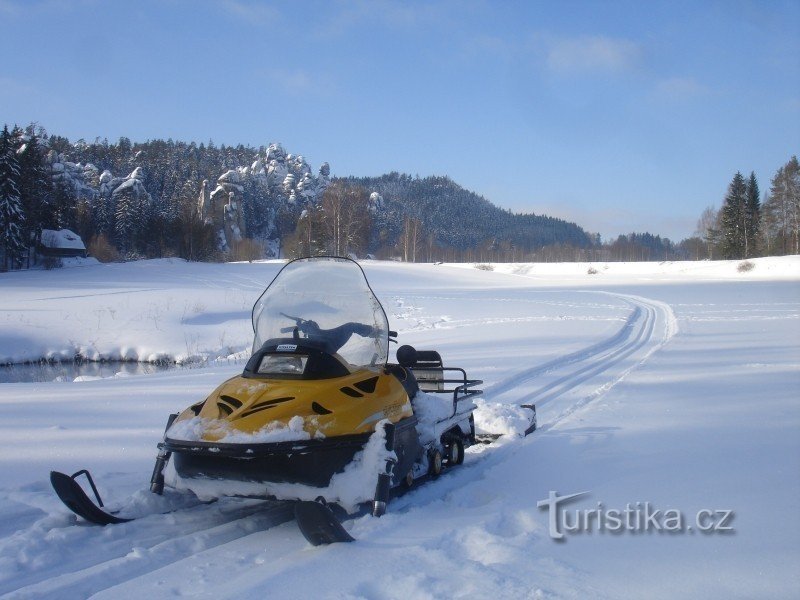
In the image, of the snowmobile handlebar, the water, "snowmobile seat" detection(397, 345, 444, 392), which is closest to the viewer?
the snowmobile handlebar

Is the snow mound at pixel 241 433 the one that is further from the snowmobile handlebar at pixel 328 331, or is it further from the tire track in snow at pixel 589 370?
the tire track in snow at pixel 589 370

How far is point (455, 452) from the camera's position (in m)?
5.89

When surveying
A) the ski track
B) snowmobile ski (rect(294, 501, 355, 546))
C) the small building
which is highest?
the small building

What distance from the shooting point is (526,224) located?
179125 mm

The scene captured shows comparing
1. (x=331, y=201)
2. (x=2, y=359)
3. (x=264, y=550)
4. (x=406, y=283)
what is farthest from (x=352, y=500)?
(x=331, y=201)

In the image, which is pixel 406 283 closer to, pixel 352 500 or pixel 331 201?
pixel 331 201

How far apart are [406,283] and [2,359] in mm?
31091

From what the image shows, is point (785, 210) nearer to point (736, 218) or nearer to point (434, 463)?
point (736, 218)

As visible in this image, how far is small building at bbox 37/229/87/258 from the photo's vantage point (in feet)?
166

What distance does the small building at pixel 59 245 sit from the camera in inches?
1989

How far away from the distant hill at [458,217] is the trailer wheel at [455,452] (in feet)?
324

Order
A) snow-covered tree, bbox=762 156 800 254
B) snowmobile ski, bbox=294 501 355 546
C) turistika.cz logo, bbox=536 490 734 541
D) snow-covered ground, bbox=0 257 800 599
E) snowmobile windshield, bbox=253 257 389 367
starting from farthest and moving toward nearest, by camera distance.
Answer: snow-covered tree, bbox=762 156 800 254, snowmobile windshield, bbox=253 257 389 367, turistika.cz logo, bbox=536 490 734 541, snowmobile ski, bbox=294 501 355 546, snow-covered ground, bbox=0 257 800 599

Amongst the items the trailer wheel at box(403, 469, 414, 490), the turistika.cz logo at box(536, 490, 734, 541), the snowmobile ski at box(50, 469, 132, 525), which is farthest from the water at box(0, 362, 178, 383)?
the turistika.cz logo at box(536, 490, 734, 541)

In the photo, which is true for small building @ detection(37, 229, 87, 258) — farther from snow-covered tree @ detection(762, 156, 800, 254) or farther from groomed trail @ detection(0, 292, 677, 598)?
snow-covered tree @ detection(762, 156, 800, 254)
